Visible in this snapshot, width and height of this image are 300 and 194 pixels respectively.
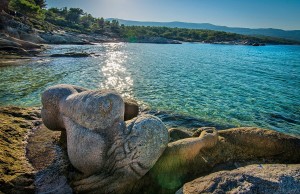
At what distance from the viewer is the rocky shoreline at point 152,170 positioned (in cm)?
475

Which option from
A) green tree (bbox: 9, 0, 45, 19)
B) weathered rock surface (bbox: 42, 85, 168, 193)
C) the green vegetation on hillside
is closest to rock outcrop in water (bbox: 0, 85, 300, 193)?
weathered rock surface (bbox: 42, 85, 168, 193)

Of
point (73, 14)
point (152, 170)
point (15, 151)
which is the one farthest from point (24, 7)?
point (152, 170)

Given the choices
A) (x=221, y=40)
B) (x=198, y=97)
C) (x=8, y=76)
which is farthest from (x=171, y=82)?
(x=221, y=40)

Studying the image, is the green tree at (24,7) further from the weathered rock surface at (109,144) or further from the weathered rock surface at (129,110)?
the weathered rock surface at (109,144)

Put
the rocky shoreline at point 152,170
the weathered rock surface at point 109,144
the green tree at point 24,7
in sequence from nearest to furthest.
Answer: the rocky shoreline at point 152,170, the weathered rock surface at point 109,144, the green tree at point 24,7

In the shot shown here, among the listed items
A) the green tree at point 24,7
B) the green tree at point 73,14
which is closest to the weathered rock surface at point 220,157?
the green tree at point 24,7

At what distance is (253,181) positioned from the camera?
15.5 feet

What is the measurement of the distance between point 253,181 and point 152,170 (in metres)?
2.55

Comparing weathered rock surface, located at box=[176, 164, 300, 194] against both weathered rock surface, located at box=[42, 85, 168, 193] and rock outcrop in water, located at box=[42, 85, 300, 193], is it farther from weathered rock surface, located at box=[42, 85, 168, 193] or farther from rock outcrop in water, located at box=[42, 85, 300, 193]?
weathered rock surface, located at box=[42, 85, 168, 193]

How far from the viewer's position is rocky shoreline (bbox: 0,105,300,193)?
475 centimetres

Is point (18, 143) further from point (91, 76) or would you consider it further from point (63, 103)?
point (91, 76)

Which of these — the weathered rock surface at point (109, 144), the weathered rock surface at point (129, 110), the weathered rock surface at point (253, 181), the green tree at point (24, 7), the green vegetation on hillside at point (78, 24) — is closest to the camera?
the weathered rock surface at point (253, 181)

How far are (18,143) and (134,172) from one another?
15.6 ft

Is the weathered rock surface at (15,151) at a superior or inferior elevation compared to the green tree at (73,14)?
inferior
